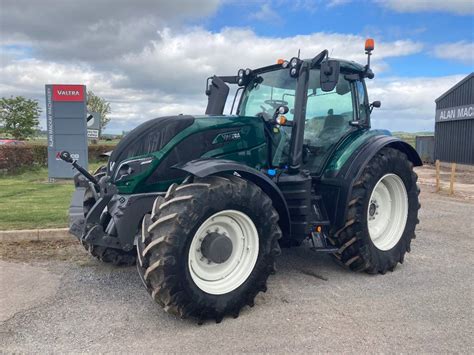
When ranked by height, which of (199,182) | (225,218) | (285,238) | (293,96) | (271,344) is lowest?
(271,344)

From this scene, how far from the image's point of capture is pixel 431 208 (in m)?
9.99

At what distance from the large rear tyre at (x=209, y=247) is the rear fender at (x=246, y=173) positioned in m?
0.10

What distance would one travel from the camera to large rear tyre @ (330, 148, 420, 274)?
15.8 ft

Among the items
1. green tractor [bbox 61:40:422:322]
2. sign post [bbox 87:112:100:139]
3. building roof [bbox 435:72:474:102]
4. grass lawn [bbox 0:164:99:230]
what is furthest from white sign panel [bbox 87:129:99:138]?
building roof [bbox 435:72:474:102]

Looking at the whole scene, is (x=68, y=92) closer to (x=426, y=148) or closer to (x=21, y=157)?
(x=21, y=157)

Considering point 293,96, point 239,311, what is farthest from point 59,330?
point 293,96

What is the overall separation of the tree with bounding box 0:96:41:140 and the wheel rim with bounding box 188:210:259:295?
41.2 meters

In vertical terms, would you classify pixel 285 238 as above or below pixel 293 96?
below

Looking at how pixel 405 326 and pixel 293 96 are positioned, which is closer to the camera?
pixel 405 326

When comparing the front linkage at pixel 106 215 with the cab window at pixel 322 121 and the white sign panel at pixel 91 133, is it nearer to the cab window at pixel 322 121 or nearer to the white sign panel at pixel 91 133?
the cab window at pixel 322 121

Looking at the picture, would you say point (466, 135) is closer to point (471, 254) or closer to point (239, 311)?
point (471, 254)

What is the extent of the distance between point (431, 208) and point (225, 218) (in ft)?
25.1

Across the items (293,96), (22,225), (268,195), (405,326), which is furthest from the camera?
(22,225)

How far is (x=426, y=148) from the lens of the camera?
27375 millimetres
